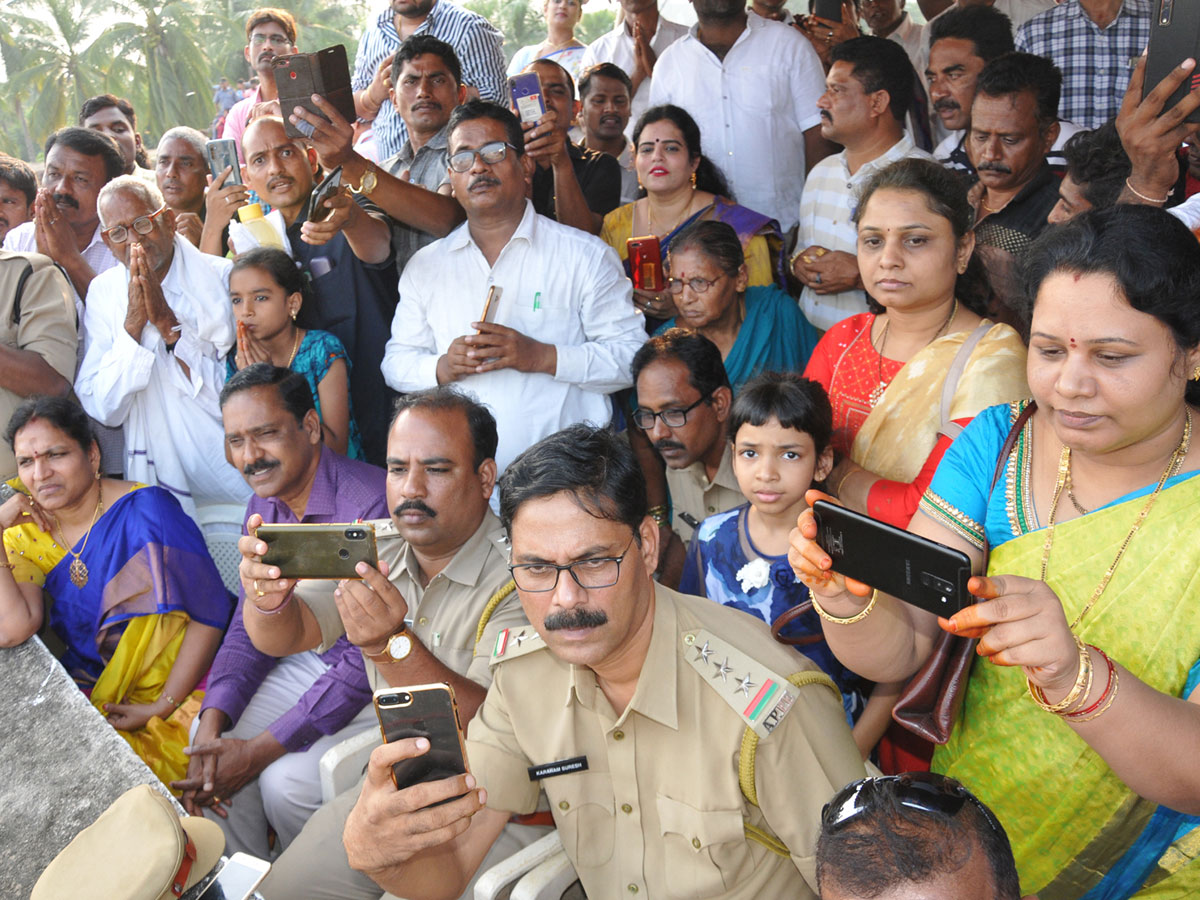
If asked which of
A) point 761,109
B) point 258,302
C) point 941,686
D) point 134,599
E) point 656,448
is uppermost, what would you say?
point 761,109

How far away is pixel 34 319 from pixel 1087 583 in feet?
13.4

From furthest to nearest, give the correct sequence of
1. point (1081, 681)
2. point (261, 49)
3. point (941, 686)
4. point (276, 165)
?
point (261, 49)
point (276, 165)
point (941, 686)
point (1081, 681)

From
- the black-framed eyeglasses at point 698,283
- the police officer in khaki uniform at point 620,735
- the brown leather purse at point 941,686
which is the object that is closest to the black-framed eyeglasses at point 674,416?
the black-framed eyeglasses at point 698,283

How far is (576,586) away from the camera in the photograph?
6.27 ft

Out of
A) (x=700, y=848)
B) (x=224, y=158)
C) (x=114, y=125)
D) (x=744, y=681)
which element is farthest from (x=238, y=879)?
(x=114, y=125)

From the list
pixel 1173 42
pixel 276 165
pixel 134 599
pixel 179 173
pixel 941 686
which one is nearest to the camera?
pixel 941 686

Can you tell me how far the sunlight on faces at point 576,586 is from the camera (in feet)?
6.25

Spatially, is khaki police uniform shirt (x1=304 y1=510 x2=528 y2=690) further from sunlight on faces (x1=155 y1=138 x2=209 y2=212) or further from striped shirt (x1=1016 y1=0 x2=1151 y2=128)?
striped shirt (x1=1016 y1=0 x2=1151 y2=128)

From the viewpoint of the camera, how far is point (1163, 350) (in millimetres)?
1575

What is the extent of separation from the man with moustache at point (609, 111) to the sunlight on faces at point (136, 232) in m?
2.14

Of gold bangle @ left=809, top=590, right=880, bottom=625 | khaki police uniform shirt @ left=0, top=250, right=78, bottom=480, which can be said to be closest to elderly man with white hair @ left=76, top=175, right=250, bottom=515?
khaki police uniform shirt @ left=0, top=250, right=78, bottom=480

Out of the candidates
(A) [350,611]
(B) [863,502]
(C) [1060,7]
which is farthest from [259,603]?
(C) [1060,7]

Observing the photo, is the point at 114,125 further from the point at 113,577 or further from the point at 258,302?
the point at 113,577

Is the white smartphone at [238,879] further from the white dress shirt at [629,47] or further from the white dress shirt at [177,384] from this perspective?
the white dress shirt at [629,47]
